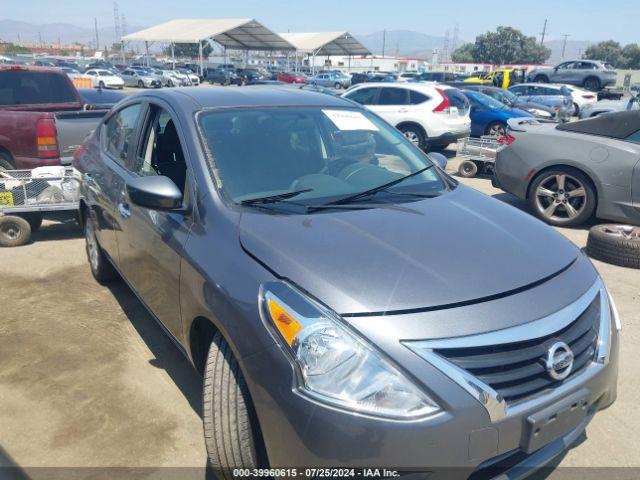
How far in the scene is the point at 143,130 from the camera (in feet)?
11.7

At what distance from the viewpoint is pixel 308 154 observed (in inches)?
127

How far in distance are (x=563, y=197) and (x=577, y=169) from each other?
38 cm

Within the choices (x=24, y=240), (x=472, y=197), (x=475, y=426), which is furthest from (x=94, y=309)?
(x=475, y=426)

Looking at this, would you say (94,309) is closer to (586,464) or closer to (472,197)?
(472,197)

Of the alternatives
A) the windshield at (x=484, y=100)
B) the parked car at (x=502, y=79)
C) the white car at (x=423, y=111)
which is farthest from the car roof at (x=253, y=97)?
the parked car at (x=502, y=79)

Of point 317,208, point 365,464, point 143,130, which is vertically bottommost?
point 365,464

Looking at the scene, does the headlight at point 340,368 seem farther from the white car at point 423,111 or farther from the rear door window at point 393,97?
the rear door window at point 393,97

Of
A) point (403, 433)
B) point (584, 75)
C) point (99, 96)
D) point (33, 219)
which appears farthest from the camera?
point (584, 75)

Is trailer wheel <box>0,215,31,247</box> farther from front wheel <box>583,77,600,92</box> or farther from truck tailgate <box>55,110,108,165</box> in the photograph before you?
front wheel <box>583,77,600,92</box>

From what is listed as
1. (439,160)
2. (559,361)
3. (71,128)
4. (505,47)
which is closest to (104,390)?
(559,361)

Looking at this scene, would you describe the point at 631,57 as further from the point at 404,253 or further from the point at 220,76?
the point at 404,253

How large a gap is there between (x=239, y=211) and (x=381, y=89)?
35.4 ft

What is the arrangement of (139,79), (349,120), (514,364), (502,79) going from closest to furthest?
(514,364) < (349,120) < (502,79) < (139,79)

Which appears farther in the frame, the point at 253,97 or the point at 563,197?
the point at 563,197
